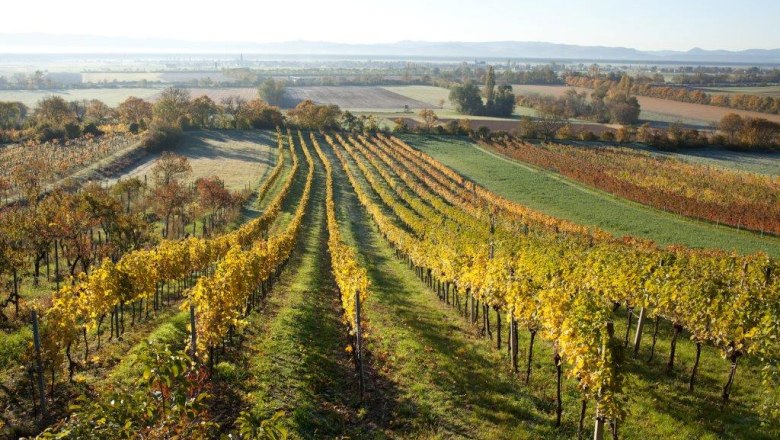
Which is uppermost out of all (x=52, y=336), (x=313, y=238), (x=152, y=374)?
(x=152, y=374)

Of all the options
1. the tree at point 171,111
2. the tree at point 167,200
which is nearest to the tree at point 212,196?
the tree at point 167,200

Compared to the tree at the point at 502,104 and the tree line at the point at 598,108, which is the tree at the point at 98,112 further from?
the tree line at the point at 598,108

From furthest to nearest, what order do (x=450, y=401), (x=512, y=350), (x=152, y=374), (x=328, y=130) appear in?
(x=328, y=130) → (x=512, y=350) → (x=450, y=401) → (x=152, y=374)

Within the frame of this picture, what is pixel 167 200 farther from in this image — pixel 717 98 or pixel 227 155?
pixel 717 98

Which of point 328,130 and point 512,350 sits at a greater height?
point 328,130

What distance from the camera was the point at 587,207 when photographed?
56031mm

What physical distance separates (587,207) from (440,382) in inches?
1714

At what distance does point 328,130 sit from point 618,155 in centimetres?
5576

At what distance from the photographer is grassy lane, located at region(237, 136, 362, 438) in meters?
15.3

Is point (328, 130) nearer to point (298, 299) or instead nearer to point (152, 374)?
point (298, 299)

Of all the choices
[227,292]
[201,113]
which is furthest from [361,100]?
[227,292]

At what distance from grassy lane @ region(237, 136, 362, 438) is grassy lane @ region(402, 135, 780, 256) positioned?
32.0 metres

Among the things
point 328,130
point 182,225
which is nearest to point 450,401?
point 182,225

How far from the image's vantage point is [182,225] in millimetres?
44719
